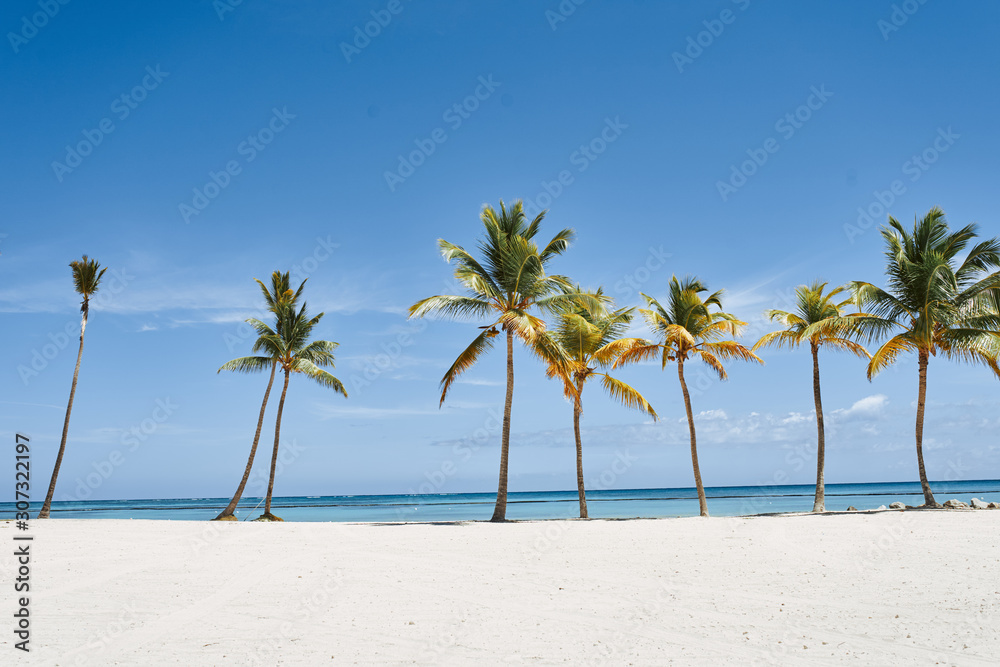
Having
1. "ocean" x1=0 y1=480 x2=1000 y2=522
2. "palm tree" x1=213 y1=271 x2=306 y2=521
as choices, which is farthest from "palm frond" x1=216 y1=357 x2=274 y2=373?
"ocean" x1=0 y1=480 x2=1000 y2=522

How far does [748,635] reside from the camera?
564 cm

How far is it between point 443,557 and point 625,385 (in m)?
12.0

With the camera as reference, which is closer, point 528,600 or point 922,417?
point 528,600

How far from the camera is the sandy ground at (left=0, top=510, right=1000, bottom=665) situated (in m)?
5.21

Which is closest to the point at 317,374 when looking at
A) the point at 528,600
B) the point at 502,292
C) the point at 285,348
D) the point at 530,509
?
the point at 285,348

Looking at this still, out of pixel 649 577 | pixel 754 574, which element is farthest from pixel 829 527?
pixel 649 577

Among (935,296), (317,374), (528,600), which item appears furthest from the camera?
(317,374)

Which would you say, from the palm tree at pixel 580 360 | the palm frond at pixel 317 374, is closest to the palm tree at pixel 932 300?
the palm tree at pixel 580 360

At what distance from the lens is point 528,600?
23.4ft

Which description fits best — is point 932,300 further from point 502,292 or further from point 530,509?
point 530,509

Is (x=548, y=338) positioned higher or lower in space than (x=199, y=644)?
higher

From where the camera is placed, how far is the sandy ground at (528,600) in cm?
521

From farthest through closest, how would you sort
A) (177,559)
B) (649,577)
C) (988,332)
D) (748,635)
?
(988,332) → (177,559) → (649,577) → (748,635)

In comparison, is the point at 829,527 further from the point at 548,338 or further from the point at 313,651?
the point at 313,651
